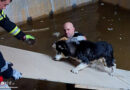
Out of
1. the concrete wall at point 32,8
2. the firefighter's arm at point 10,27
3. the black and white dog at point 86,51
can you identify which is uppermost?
the concrete wall at point 32,8

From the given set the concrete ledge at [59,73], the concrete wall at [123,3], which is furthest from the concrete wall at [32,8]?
the concrete ledge at [59,73]

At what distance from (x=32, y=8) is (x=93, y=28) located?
100 cm

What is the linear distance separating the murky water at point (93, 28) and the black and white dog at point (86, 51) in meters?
0.76

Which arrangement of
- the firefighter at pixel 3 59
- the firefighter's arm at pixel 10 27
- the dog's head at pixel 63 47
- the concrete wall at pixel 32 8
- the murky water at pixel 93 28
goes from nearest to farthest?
the firefighter at pixel 3 59 < the firefighter's arm at pixel 10 27 < the dog's head at pixel 63 47 < the murky water at pixel 93 28 < the concrete wall at pixel 32 8

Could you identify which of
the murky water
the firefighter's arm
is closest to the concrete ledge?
the firefighter's arm

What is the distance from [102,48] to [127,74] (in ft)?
1.08

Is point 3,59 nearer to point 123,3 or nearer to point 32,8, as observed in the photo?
point 32,8

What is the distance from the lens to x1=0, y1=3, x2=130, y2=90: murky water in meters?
2.38

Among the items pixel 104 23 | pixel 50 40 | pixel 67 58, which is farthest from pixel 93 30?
pixel 67 58

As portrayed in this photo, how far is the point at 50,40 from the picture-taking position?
255 cm

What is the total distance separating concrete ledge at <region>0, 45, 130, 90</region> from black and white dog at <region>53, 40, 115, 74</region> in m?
0.07

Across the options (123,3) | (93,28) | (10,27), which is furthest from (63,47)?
(123,3)

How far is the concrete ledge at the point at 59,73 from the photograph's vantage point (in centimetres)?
135

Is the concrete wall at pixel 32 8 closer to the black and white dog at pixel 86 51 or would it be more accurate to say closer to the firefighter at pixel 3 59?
the firefighter at pixel 3 59
